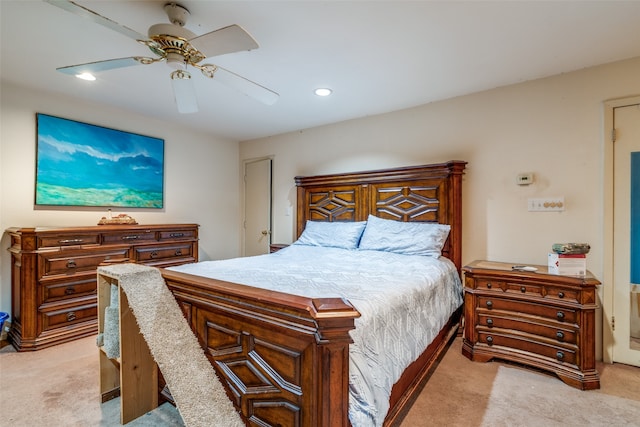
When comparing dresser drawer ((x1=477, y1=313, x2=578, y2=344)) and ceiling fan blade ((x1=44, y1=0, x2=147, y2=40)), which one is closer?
ceiling fan blade ((x1=44, y1=0, x2=147, y2=40))

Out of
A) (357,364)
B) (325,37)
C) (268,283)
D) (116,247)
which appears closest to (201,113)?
(116,247)

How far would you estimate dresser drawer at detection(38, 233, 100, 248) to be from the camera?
8.61 feet

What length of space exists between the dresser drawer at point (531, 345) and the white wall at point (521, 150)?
749 mm

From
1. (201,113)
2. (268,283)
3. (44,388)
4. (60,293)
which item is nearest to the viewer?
(268,283)

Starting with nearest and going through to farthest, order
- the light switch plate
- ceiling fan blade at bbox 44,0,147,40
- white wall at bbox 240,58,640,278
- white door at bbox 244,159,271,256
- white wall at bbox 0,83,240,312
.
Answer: ceiling fan blade at bbox 44,0,147,40, white wall at bbox 240,58,640,278, the light switch plate, white wall at bbox 0,83,240,312, white door at bbox 244,159,271,256

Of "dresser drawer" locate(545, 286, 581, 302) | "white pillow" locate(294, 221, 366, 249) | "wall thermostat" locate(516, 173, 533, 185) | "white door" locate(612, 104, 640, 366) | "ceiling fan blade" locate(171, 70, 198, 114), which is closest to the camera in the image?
"ceiling fan blade" locate(171, 70, 198, 114)

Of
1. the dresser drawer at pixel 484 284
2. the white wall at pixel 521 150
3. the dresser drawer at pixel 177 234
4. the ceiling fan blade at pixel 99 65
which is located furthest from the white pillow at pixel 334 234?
the ceiling fan blade at pixel 99 65

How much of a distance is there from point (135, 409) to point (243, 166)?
3791mm

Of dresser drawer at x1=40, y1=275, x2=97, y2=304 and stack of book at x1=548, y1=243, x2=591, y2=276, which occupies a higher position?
stack of book at x1=548, y1=243, x2=591, y2=276

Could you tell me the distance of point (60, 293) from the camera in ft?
8.99

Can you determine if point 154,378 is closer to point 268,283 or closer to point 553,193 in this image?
point 268,283

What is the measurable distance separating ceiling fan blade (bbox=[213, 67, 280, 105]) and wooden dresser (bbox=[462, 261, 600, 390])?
83.9 inches

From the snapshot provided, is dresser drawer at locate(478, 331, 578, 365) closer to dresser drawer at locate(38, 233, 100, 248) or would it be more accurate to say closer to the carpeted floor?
the carpeted floor

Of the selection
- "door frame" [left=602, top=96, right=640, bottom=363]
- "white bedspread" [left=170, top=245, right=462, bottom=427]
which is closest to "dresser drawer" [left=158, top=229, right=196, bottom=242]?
"white bedspread" [left=170, top=245, right=462, bottom=427]
